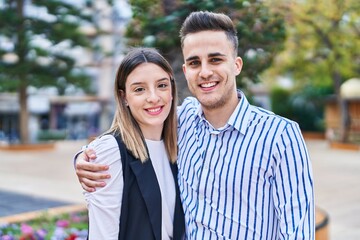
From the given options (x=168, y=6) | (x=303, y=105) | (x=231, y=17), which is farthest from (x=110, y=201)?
(x=303, y=105)

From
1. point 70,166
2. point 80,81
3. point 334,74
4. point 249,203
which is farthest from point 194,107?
point 334,74

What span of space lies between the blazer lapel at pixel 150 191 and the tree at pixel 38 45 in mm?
15717

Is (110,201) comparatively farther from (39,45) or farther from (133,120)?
(39,45)

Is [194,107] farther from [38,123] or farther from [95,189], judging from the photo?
[38,123]

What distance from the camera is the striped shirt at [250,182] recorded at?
1.74 meters

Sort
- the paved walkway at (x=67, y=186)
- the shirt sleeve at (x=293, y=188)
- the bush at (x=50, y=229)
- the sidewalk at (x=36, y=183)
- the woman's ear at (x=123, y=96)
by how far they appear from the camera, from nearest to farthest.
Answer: the shirt sleeve at (x=293, y=188)
the woman's ear at (x=123, y=96)
the bush at (x=50, y=229)
the paved walkway at (x=67, y=186)
the sidewalk at (x=36, y=183)

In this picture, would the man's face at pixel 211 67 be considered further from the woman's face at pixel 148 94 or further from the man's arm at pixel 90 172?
the man's arm at pixel 90 172

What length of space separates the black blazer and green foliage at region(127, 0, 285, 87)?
6.69 ft

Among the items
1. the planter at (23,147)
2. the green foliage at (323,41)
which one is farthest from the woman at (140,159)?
the planter at (23,147)

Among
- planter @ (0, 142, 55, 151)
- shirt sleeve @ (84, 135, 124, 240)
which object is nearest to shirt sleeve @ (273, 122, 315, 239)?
shirt sleeve @ (84, 135, 124, 240)

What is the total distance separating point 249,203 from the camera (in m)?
1.83

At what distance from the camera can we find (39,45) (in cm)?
1752

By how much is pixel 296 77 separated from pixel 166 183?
20242 millimetres

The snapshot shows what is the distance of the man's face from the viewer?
75.2 inches
